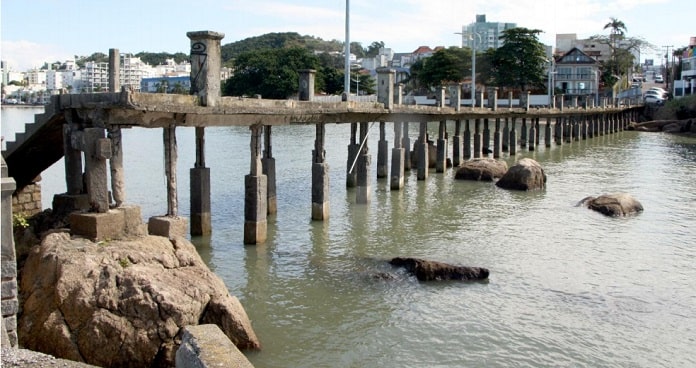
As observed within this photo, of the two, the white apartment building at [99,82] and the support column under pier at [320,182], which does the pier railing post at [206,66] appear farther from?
the support column under pier at [320,182]

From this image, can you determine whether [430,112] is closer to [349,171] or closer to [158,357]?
[349,171]

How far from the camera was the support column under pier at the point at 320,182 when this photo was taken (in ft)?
57.1

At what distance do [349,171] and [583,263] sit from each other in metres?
10.9

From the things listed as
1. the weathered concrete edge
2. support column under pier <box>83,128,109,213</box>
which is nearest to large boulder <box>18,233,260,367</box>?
support column under pier <box>83,128,109,213</box>

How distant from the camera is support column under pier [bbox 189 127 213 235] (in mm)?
15422

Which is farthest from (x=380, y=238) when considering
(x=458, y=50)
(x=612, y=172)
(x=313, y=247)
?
(x=458, y=50)

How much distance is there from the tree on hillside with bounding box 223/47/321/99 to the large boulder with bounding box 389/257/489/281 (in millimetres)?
44766

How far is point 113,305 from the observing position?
8.38 metres

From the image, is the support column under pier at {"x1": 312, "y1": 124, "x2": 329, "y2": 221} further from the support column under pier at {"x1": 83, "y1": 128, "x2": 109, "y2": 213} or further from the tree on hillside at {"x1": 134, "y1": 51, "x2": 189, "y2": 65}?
the tree on hillside at {"x1": 134, "y1": 51, "x2": 189, "y2": 65}

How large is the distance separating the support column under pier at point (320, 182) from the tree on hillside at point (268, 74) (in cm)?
3887

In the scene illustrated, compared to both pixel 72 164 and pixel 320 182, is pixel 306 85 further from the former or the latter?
pixel 72 164

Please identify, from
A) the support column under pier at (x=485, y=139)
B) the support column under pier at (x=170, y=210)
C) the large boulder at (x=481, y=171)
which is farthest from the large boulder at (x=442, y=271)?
the support column under pier at (x=485, y=139)

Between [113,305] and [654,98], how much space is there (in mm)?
80171

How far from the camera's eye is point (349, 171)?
23875 mm
